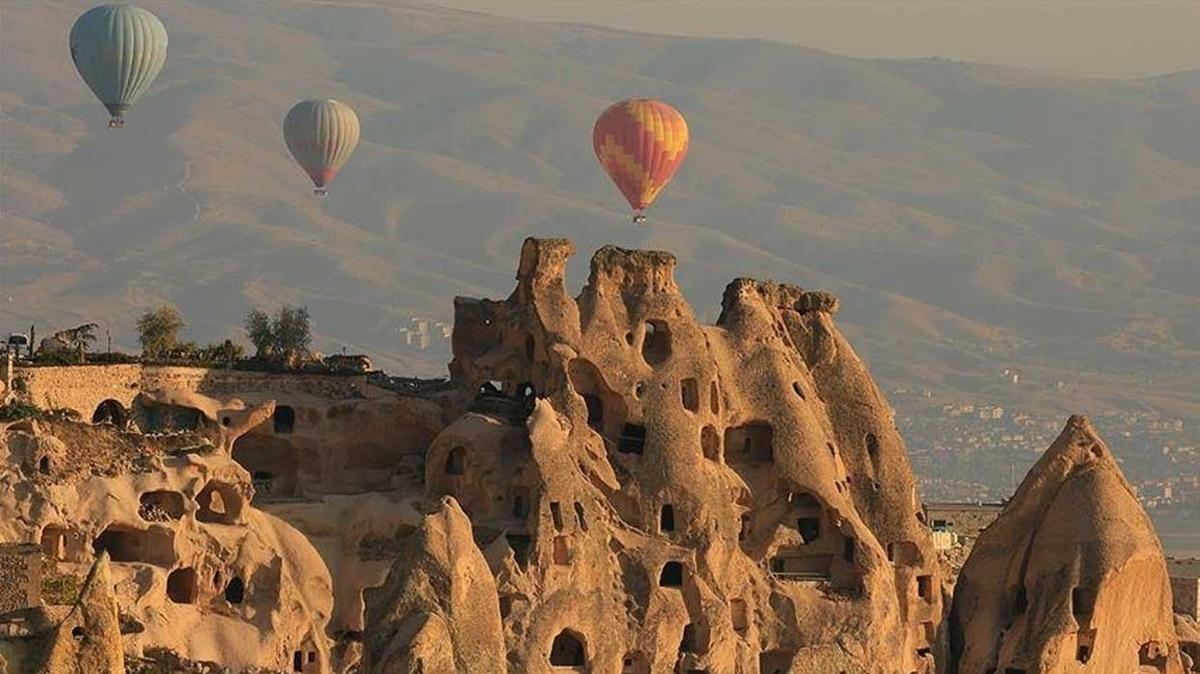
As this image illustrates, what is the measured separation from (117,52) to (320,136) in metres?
10.4

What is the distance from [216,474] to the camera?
246 feet

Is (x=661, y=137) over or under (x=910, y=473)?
over

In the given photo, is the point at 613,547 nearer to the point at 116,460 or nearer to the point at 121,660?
the point at 116,460

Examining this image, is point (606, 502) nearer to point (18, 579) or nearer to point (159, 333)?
point (159, 333)

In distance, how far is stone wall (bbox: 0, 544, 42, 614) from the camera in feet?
188

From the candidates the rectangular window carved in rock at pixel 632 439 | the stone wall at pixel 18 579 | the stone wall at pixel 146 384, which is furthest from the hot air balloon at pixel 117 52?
the stone wall at pixel 18 579

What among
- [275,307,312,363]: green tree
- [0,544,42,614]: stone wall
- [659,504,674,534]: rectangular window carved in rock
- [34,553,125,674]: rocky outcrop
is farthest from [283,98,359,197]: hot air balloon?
[34,553,125,674]: rocky outcrop

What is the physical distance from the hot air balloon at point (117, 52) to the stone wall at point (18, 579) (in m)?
50.0

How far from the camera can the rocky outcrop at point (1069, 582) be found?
80.2 m

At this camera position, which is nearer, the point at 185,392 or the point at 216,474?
the point at 216,474

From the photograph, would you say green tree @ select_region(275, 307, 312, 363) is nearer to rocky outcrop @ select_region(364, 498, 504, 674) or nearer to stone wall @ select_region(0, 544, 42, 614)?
rocky outcrop @ select_region(364, 498, 504, 674)

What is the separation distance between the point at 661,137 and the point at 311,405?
2676 centimetres

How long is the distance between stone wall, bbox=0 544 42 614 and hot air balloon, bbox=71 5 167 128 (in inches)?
1969

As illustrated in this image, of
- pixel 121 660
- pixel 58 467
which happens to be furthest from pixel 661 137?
pixel 121 660
